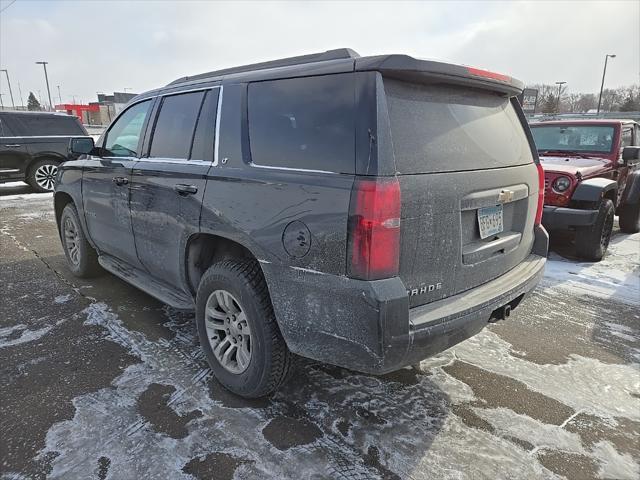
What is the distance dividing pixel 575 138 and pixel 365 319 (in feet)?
21.3

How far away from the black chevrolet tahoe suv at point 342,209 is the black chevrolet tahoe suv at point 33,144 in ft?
27.6

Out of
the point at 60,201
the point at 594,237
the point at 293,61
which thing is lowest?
the point at 594,237

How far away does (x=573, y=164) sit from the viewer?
19.6 feet

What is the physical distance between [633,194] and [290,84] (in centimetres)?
651

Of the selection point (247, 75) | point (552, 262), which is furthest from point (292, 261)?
point (552, 262)

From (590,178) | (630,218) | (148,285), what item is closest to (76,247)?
(148,285)

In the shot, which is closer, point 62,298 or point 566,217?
point 62,298

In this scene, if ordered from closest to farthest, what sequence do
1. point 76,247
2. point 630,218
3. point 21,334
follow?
point 21,334 → point 76,247 → point 630,218

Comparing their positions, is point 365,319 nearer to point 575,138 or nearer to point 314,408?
point 314,408

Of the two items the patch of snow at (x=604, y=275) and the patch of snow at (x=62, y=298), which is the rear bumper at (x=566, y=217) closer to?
the patch of snow at (x=604, y=275)

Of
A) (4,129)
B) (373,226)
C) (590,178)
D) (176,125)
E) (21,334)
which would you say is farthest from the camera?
(4,129)

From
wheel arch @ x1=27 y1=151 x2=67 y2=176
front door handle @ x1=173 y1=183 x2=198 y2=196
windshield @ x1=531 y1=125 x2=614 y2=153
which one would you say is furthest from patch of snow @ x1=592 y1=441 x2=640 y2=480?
wheel arch @ x1=27 y1=151 x2=67 y2=176

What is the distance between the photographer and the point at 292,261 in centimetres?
216

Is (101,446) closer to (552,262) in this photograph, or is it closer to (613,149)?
(552,262)
